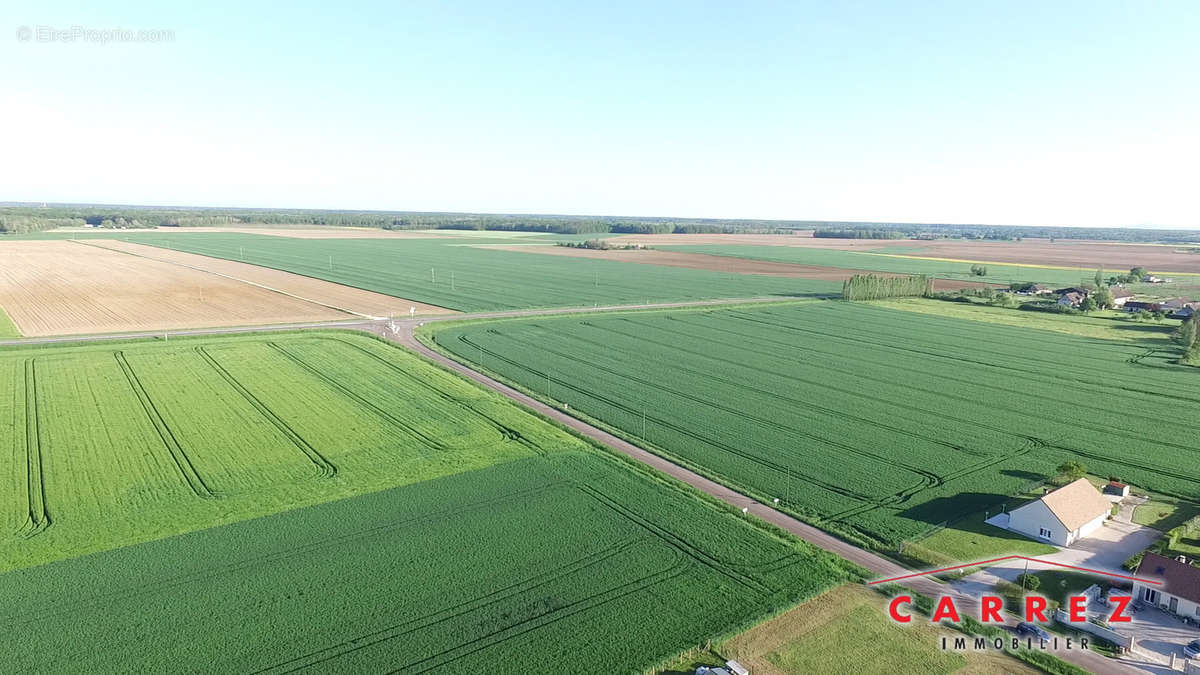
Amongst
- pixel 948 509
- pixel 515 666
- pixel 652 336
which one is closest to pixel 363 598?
pixel 515 666

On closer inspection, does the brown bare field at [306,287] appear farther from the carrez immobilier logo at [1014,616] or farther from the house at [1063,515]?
the carrez immobilier logo at [1014,616]

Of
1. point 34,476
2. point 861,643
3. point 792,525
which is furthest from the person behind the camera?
point 34,476

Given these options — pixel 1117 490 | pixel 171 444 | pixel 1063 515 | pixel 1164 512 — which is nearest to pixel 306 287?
pixel 171 444

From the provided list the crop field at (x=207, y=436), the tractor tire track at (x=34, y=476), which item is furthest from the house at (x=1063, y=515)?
the tractor tire track at (x=34, y=476)

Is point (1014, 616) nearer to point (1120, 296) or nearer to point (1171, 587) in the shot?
point (1171, 587)

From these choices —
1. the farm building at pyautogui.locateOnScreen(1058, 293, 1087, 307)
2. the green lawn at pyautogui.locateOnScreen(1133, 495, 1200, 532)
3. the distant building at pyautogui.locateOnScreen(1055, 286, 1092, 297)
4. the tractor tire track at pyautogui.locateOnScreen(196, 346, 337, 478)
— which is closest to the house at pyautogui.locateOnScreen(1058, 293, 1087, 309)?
the farm building at pyautogui.locateOnScreen(1058, 293, 1087, 307)

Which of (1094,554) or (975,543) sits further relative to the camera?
(975,543)
